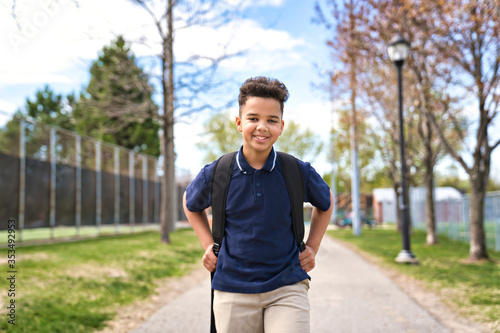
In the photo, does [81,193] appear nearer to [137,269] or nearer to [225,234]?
[137,269]

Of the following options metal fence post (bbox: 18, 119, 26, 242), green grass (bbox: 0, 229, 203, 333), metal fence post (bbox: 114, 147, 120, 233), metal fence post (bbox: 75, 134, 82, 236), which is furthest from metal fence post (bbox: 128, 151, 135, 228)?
metal fence post (bbox: 18, 119, 26, 242)

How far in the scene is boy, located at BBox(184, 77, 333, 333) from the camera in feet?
8.04

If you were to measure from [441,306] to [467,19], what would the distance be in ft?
21.9

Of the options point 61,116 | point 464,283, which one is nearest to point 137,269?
point 464,283

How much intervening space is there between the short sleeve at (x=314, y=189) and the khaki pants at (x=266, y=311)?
453 mm

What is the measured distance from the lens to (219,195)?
2572 millimetres

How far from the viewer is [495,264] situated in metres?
10.3

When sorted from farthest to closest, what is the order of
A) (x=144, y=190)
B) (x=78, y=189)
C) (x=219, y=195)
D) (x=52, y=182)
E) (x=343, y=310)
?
(x=144, y=190)
(x=78, y=189)
(x=52, y=182)
(x=343, y=310)
(x=219, y=195)

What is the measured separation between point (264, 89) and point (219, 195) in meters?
0.61

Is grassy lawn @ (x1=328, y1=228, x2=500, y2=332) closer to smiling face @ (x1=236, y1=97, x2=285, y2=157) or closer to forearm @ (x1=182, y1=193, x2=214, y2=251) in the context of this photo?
forearm @ (x1=182, y1=193, x2=214, y2=251)

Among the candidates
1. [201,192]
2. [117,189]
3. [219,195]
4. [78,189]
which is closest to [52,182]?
[78,189]

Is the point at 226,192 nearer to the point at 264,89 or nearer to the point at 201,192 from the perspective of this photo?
the point at 201,192

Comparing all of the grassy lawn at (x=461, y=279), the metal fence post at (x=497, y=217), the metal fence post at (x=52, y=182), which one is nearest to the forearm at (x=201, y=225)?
the grassy lawn at (x=461, y=279)

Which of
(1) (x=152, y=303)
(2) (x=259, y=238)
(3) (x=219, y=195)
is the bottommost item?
(1) (x=152, y=303)
